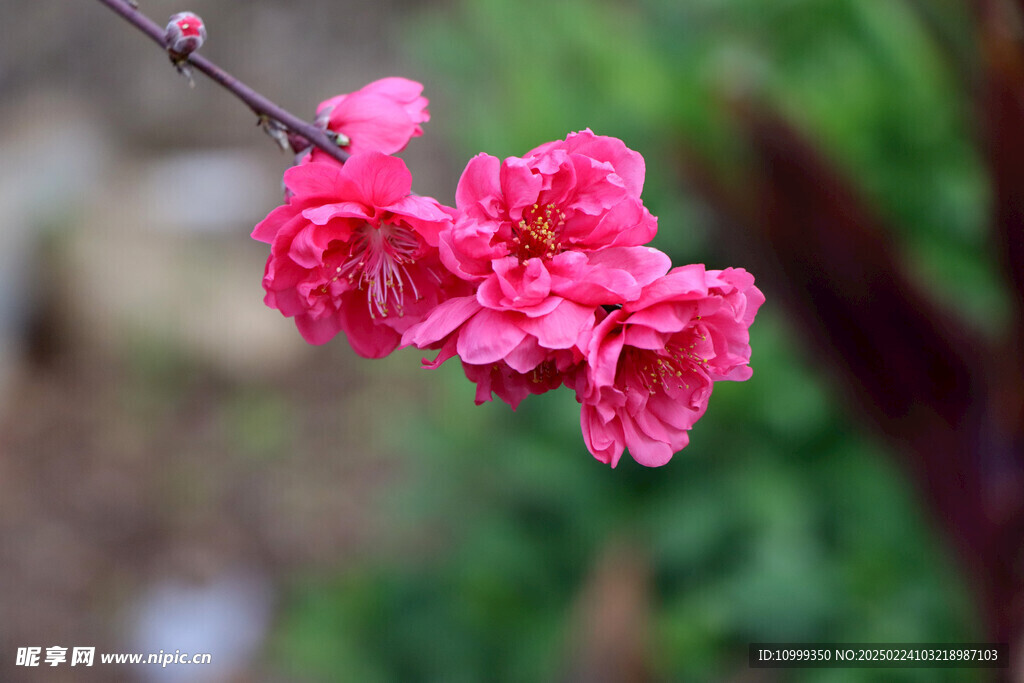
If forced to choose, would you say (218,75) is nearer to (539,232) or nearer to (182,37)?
(182,37)

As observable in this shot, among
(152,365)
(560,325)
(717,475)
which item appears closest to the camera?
(560,325)

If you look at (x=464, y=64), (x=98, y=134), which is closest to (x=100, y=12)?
(x=98, y=134)

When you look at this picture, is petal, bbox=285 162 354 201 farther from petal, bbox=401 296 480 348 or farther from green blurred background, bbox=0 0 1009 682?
green blurred background, bbox=0 0 1009 682

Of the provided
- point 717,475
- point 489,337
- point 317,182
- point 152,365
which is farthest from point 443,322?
point 152,365

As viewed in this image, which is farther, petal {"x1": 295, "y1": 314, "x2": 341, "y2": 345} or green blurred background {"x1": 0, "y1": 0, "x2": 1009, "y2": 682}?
green blurred background {"x1": 0, "y1": 0, "x2": 1009, "y2": 682}

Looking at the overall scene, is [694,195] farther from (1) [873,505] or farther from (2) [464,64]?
(2) [464,64]

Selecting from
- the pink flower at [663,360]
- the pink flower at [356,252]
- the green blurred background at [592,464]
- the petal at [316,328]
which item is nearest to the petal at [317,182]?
the pink flower at [356,252]

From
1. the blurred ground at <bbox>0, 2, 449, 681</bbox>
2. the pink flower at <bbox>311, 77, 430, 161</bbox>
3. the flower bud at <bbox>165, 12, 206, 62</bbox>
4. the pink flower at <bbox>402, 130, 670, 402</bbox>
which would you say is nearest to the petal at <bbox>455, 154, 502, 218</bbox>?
the pink flower at <bbox>402, 130, 670, 402</bbox>
